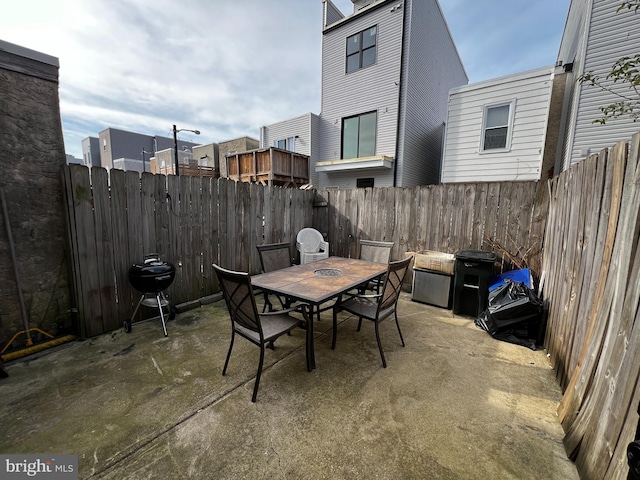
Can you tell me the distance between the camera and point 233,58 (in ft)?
21.5

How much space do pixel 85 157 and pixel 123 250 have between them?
3548 cm

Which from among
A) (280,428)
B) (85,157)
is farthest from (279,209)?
(85,157)

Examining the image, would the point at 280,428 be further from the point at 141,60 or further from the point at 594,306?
the point at 141,60

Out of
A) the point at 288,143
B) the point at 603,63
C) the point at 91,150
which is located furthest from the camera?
the point at 91,150

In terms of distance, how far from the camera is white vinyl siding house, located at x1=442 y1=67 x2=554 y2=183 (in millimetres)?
5855

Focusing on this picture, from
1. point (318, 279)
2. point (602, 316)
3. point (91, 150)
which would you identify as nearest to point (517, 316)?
point (602, 316)

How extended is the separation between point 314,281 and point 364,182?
659cm

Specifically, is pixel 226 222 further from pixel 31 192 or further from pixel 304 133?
pixel 304 133

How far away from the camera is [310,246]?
202 inches

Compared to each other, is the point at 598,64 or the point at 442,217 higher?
the point at 598,64

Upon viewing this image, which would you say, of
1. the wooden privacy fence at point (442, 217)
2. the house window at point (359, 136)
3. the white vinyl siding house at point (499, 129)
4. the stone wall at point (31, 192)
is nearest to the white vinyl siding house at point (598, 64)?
the white vinyl siding house at point (499, 129)

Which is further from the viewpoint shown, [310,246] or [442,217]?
[310,246]

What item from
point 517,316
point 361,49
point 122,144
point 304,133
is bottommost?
point 517,316

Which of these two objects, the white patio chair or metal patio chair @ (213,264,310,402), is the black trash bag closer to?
metal patio chair @ (213,264,310,402)
